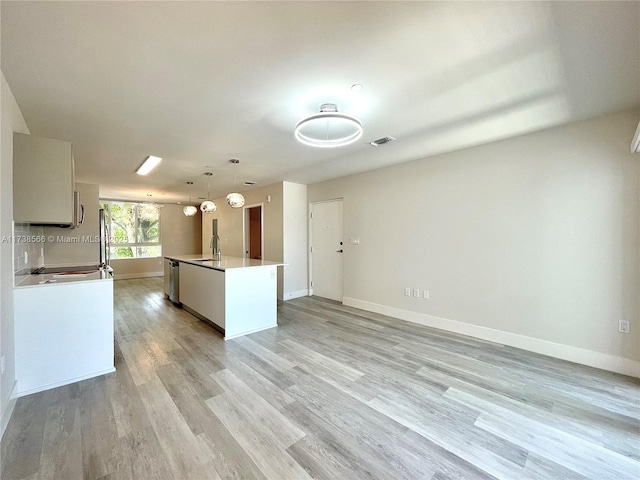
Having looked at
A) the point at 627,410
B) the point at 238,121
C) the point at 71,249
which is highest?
the point at 238,121

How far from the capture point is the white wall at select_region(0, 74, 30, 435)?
1846 mm

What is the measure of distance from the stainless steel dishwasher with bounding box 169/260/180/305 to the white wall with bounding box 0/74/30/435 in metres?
2.89

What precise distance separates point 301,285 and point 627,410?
4742 mm

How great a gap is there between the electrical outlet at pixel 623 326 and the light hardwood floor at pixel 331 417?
0.44 meters

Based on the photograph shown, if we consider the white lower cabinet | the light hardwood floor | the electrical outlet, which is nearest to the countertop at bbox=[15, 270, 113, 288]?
the white lower cabinet

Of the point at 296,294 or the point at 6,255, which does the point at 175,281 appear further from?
the point at 6,255

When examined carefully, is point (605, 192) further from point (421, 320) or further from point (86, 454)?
point (86, 454)

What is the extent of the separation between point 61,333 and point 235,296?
1.65 m

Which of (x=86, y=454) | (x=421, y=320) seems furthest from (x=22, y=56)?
(x=421, y=320)

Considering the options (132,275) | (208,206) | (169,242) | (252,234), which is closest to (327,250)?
(208,206)

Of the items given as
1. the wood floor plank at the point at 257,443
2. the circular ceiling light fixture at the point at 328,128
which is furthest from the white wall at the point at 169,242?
the wood floor plank at the point at 257,443

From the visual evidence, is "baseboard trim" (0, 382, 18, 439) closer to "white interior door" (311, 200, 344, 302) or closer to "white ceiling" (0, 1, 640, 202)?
"white ceiling" (0, 1, 640, 202)

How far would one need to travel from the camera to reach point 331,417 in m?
1.91

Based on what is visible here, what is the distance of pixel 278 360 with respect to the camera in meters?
2.80
